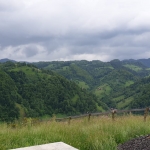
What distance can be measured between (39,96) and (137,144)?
470ft

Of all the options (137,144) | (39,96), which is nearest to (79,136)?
(137,144)

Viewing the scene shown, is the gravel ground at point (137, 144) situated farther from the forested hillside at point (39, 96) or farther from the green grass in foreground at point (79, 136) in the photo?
the forested hillside at point (39, 96)

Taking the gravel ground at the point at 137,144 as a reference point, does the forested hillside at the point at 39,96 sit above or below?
below

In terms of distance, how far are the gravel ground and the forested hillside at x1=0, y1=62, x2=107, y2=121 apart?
115m

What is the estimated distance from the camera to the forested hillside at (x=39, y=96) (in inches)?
4927

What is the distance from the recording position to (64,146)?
4180mm

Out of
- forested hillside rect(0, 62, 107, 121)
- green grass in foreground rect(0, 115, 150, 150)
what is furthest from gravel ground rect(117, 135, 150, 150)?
forested hillside rect(0, 62, 107, 121)

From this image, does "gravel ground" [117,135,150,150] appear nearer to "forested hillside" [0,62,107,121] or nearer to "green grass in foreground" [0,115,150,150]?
"green grass in foreground" [0,115,150,150]

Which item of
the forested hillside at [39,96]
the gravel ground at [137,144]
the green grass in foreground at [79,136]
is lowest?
the forested hillside at [39,96]

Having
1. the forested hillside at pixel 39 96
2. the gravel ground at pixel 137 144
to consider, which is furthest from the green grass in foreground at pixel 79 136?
the forested hillside at pixel 39 96

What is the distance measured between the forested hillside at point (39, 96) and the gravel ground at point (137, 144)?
11460cm

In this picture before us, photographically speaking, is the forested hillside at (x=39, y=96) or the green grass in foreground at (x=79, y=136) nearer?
the green grass in foreground at (x=79, y=136)

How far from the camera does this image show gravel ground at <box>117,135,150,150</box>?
21.7 ft

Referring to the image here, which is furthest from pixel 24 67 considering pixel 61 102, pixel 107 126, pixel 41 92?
pixel 107 126
